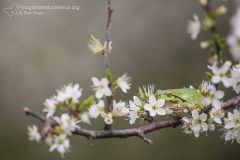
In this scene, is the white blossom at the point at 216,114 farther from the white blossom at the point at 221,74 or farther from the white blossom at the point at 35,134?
the white blossom at the point at 35,134

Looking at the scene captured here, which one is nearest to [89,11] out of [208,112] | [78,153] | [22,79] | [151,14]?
[151,14]

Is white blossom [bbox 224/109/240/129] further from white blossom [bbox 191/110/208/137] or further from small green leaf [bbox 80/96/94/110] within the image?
small green leaf [bbox 80/96/94/110]

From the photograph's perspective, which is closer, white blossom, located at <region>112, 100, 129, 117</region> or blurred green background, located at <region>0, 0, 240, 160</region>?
white blossom, located at <region>112, 100, 129, 117</region>

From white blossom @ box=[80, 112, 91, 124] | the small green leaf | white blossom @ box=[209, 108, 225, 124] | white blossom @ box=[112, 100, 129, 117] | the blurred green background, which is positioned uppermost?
the blurred green background

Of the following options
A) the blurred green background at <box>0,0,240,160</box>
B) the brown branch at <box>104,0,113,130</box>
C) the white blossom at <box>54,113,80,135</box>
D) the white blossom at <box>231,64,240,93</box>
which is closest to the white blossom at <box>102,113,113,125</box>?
the brown branch at <box>104,0,113,130</box>

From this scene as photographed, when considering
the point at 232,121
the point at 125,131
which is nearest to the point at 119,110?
the point at 125,131

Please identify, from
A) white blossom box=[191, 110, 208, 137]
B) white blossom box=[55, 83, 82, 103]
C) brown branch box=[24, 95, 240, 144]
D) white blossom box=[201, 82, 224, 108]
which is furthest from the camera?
white blossom box=[191, 110, 208, 137]
